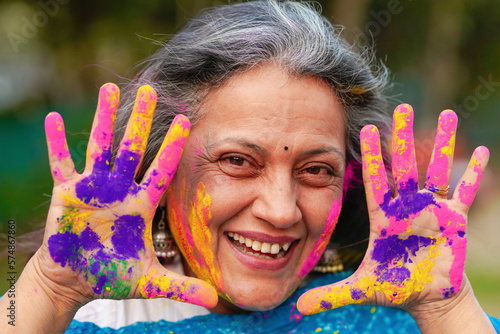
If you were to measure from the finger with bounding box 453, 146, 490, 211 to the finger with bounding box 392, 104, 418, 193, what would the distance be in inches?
7.4

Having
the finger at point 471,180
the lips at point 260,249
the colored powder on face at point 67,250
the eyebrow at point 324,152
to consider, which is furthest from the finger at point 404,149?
the colored powder on face at point 67,250

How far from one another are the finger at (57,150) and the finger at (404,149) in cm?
125

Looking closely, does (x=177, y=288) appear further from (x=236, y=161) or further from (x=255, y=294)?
(x=236, y=161)

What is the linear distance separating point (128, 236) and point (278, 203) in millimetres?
601

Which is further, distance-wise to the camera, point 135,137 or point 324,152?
point 324,152

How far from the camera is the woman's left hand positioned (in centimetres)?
208

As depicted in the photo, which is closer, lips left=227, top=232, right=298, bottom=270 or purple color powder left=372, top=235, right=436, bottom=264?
purple color powder left=372, top=235, right=436, bottom=264

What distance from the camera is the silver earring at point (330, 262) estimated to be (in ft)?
9.05

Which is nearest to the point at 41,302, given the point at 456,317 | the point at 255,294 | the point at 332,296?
the point at 255,294

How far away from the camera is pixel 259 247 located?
2242 mm

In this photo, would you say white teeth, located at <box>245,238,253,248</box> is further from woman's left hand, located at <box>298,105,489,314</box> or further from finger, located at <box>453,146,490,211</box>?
finger, located at <box>453,146,490,211</box>

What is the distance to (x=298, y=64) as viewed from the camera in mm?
2330

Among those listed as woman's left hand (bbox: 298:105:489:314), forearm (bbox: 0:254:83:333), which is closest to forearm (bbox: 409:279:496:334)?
Answer: woman's left hand (bbox: 298:105:489:314)

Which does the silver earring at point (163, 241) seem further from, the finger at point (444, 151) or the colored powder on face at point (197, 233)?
the finger at point (444, 151)
